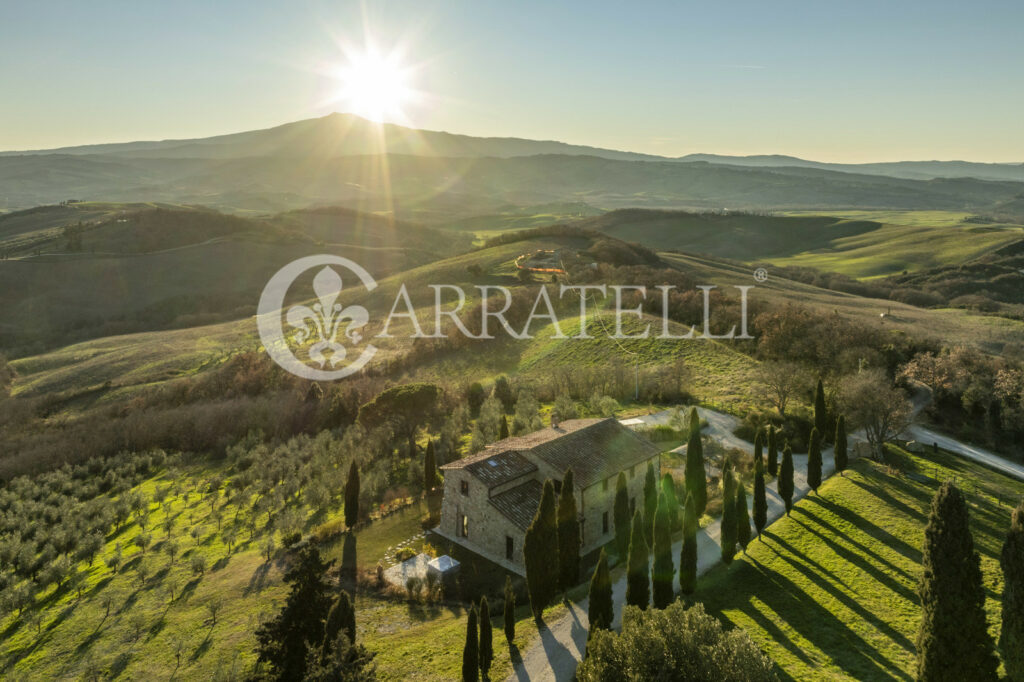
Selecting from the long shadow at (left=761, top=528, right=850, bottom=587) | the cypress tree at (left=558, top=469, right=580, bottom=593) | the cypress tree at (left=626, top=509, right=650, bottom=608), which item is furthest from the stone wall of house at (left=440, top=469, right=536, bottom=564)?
the long shadow at (left=761, top=528, right=850, bottom=587)

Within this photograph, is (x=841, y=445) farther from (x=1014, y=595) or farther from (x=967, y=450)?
(x=1014, y=595)

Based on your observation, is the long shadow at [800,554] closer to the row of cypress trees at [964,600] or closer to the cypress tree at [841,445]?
the cypress tree at [841,445]

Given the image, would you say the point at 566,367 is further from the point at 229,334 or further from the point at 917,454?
the point at 229,334

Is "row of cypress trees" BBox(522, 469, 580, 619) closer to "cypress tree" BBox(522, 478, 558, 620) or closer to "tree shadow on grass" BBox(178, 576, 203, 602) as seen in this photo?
"cypress tree" BBox(522, 478, 558, 620)

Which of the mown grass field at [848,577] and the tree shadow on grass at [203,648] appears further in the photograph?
the tree shadow on grass at [203,648]

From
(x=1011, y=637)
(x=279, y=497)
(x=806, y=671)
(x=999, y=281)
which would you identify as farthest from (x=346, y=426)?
(x=999, y=281)

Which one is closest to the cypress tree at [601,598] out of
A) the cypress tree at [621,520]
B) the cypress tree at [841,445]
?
the cypress tree at [621,520]
